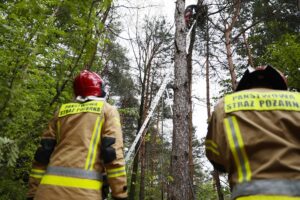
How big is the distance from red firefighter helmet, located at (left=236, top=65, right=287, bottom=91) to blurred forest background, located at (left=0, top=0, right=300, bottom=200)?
1.79 m

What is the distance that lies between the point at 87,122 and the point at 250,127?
152 cm

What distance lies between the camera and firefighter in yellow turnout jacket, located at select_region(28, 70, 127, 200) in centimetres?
275

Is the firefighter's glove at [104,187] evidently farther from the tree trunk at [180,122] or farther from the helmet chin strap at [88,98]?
the tree trunk at [180,122]

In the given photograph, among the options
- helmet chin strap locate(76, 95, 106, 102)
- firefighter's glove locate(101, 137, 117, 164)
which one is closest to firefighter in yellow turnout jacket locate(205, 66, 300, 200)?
firefighter's glove locate(101, 137, 117, 164)

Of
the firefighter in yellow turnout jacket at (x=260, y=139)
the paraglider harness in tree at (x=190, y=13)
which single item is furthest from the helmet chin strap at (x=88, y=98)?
the paraglider harness in tree at (x=190, y=13)

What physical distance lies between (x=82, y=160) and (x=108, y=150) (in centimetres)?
24

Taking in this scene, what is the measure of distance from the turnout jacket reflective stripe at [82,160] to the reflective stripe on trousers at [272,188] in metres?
1.26

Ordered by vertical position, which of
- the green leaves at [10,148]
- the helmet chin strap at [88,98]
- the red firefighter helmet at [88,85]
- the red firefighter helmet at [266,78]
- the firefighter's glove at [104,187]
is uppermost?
the red firefighter helmet at [88,85]

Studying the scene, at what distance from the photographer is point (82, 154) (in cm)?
285

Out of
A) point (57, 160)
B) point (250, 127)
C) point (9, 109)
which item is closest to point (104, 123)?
point (57, 160)

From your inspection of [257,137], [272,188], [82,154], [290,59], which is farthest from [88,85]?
[290,59]

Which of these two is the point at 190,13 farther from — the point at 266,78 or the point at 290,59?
the point at 266,78

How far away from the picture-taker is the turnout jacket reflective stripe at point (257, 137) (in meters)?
1.88

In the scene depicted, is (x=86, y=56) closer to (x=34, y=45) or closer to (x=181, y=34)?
(x=34, y=45)
